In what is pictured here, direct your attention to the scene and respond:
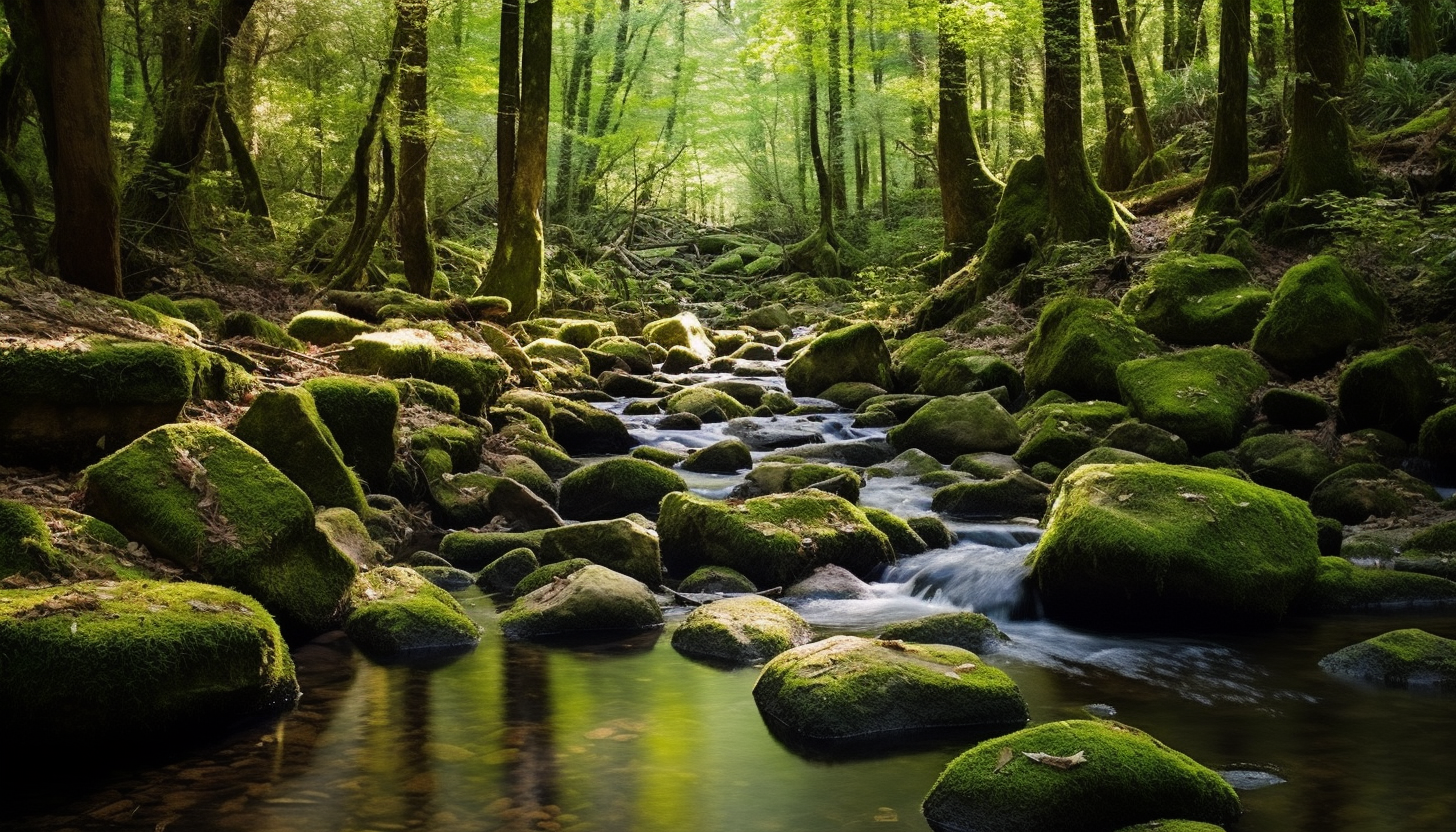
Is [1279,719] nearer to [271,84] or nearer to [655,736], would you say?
[655,736]

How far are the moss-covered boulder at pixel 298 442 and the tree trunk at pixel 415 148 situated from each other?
8.66 meters

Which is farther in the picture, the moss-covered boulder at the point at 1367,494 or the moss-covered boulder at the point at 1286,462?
the moss-covered boulder at the point at 1286,462

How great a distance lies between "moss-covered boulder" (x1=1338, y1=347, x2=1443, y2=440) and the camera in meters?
9.58

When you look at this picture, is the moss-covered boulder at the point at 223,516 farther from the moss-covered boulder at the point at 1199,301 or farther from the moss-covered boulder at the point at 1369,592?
the moss-covered boulder at the point at 1199,301

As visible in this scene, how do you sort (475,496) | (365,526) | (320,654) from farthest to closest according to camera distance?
(475,496)
(365,526)
(320,654)

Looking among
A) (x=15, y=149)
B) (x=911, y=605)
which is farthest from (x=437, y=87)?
(x=911, y=605)

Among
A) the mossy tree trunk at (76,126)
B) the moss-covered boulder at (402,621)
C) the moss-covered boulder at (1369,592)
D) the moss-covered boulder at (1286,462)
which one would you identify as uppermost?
the mossy tree trunk at (76,126)

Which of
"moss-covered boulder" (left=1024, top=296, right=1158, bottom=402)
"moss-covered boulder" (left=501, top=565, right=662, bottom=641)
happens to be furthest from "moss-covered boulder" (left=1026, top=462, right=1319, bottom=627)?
"moss-covered boulder" (left=1024, top=296, right=1158, bottom=402)

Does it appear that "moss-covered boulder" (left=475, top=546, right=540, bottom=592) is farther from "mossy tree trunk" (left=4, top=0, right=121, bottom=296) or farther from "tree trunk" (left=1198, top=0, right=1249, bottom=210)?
"tree trunk" (left=1198, top=0, right=1249, bottom=210)

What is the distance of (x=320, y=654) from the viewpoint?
19.3ft

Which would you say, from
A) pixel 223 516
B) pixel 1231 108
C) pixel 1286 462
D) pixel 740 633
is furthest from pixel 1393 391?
pixel 223 516

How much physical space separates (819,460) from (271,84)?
457 inches

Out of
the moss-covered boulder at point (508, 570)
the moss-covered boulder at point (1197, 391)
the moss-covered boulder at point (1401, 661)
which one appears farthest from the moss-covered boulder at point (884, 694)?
the moss-covered boulder at point (1197, 391)

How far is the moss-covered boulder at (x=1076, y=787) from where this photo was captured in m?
3.67
